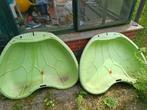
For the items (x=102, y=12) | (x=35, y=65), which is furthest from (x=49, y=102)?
(x=102, y=12)

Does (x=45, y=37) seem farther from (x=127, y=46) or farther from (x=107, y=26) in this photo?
(x=127, y=46)

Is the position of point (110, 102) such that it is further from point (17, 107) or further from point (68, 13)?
point (68, 13)

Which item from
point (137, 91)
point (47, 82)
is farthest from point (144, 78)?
point (47, 82)

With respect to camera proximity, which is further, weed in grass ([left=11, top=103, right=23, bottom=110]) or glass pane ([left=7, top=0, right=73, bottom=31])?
glass pane ([left=7, top=0, right=73, bottom=31])

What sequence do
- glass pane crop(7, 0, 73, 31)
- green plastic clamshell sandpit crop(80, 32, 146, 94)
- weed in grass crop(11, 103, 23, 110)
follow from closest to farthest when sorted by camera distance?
weed in grass crop(11, 103, 23, 110)
glass pane crop(7, 0, 73, 31)
green plastic clamshell sandpit crop(80, 32, 146, 94)

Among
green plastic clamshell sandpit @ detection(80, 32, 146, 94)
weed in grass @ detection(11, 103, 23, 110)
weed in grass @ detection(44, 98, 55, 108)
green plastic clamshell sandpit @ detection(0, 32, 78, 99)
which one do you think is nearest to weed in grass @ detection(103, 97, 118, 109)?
green plastic clamshell sandpit @ detection(80, 32, 146, 94)

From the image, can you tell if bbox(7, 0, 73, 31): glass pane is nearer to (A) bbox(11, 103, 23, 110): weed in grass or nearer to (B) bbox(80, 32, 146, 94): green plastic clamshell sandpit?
(B) bbox(80, 32, 146, 94): green plastic clamshell sandpit

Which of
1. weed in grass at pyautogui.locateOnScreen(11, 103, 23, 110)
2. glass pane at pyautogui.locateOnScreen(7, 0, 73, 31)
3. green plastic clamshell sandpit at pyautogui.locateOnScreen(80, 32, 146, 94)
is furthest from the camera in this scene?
green plastic clamshell sandpit at pyautogui.locateOnScreen(80, 32, 146, 94)
